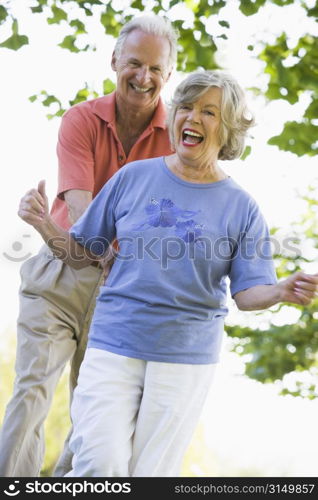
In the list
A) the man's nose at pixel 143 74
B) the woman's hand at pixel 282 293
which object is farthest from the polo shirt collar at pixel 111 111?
the woman's hand at pixel 282 293

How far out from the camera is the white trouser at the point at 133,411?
2658 mm

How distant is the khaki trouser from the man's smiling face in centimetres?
84

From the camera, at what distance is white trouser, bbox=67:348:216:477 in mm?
2658

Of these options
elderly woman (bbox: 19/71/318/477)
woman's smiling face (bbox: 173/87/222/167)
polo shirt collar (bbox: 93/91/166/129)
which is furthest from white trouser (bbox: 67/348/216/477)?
polo shirt collar (bbox: 93/91/166/129)

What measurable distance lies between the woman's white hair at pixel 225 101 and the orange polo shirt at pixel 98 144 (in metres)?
0.71

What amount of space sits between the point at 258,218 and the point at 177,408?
29.0 inches

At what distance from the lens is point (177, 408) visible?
2750mm

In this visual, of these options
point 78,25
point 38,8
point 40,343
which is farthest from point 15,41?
point 40,343

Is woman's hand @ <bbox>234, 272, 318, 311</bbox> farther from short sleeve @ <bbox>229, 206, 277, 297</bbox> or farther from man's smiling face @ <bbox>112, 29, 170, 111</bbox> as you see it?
man's smiling face @ <bbox>112, 29, 170, 111</bbox>

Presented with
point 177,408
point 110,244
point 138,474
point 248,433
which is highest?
point 110,244

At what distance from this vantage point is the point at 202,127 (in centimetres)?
296

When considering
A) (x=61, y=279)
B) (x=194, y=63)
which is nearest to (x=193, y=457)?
(x=194, y=63)

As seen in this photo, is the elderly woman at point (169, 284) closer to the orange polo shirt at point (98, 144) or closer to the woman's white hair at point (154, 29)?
the orange polo shirt at point (98, 144)

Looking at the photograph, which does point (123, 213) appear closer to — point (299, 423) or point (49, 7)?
point (49, 7)
